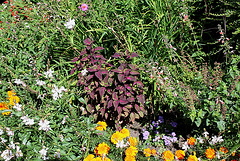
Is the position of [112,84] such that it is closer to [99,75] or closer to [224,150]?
[99,75]

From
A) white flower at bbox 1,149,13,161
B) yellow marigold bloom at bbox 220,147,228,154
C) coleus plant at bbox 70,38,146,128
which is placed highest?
coleus plant at bbox 70,38,146,128

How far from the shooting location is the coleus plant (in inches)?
89.2

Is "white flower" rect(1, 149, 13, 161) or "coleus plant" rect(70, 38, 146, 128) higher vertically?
"coleus plant" rect(70, 38, 146, 128)

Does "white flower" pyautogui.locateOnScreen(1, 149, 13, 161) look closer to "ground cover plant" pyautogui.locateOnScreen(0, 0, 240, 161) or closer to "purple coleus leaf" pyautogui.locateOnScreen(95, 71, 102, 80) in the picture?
"ground cover plant" pyautogui.locateOnScreen(0, 0, 240, 161)

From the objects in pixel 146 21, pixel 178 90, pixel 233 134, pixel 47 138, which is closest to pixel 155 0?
pixel 146 21

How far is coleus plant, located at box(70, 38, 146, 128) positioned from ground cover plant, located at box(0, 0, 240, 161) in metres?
0.01

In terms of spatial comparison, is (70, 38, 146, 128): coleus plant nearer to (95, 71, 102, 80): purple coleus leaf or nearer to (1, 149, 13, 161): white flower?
(95, 71, 102, 80): purple coleus leaf

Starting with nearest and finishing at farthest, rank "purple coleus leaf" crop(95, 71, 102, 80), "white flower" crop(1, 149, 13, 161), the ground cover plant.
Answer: "white flower" crop(1, 149, 13, 161) < the ground cover plant < "purple coleus leaf" crop(95, 71, 102, 80)

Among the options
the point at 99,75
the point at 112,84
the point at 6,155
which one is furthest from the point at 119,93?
the point at 6,155

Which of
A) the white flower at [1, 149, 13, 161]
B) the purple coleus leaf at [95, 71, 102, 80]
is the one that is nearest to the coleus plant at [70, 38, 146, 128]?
the purple coleus leaf at [95, 71, 102, 80]

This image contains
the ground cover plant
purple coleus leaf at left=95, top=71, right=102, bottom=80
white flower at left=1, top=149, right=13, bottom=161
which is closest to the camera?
white flower at left=1, top=149, right=13, bottom=161

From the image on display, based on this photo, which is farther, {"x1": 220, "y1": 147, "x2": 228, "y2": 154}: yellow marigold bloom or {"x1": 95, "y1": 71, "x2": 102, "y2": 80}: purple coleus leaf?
{"x1": 95, "y1": 71, "x2": 102, "y2": 80}: purple coleus leaf

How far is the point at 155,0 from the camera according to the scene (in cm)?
323

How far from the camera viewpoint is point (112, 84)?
2.42m
